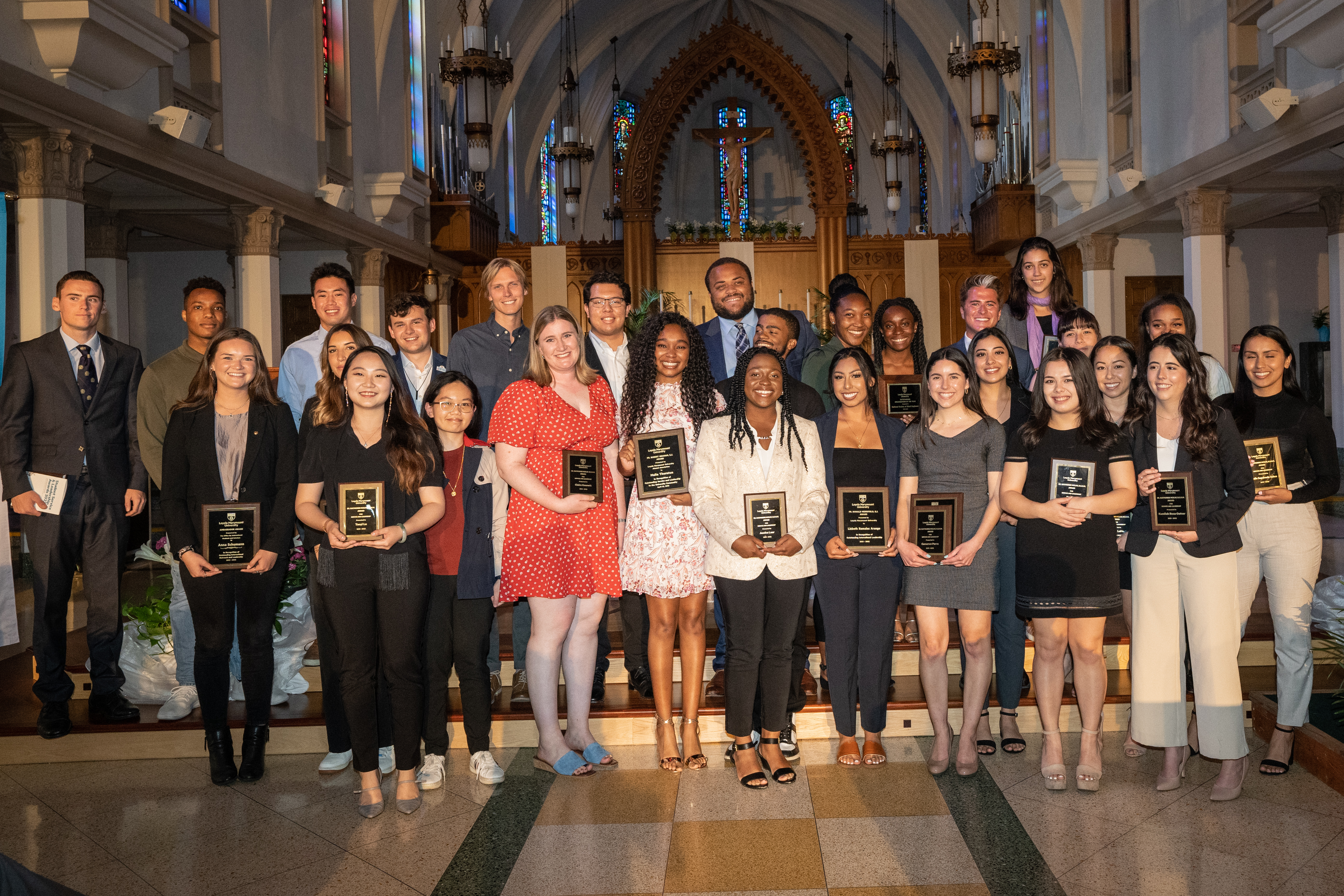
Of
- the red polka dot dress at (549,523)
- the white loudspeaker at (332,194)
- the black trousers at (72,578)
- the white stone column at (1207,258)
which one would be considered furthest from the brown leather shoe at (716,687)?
the white loudspeaker at (332,194)

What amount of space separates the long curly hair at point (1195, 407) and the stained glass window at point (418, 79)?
466 inches

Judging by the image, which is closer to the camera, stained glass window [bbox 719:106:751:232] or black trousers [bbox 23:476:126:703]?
black trousers [bbox 23:476:126:703]

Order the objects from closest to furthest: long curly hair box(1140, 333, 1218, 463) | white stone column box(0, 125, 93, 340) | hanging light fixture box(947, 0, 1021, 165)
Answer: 1. long curly hair box(1140, 333, 1218, 463)
2. white stone column box(0, 125, 93, 340)
3. hanging light fixture box(947, 0, 1021, 165)

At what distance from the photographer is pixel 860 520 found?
3.60 metres

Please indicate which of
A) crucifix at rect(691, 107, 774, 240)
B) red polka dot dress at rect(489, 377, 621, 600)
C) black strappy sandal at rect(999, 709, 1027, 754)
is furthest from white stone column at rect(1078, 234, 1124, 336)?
red polka dot dress at rect(489, 377, 621, 600)

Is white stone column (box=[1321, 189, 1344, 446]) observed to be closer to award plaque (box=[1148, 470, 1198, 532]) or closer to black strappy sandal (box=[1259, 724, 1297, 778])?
black strappy sandal (box=[1259, 724, 1297, 778])

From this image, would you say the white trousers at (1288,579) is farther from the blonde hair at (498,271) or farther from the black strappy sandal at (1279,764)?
the blonde hair at (498,271)

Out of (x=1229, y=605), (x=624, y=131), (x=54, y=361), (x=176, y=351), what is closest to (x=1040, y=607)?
(x=1229, y=605)

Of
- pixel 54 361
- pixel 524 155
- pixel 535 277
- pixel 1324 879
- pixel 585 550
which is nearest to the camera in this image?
pixel 1324 879

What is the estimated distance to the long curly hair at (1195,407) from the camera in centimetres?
347

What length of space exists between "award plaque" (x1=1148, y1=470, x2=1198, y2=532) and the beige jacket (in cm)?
111

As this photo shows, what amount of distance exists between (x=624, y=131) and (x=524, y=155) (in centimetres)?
313

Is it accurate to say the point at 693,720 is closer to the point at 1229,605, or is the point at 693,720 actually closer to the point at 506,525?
the point at 506,525

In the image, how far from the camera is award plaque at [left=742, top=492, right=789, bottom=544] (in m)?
3.51
